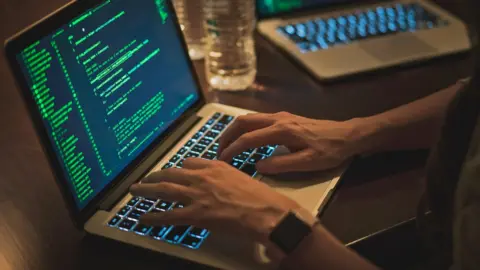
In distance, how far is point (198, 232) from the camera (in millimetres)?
840

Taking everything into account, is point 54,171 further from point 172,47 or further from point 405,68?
point 405,68

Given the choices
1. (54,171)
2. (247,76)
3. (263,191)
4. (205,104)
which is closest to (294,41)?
(247,76)

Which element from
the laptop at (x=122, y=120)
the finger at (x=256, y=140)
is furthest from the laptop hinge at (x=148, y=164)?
the finger at (x=256, y=140)

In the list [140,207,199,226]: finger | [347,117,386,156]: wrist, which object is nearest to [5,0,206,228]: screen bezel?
[140,207,199,226]: finger

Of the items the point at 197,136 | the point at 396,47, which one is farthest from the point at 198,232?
the point at 396,47

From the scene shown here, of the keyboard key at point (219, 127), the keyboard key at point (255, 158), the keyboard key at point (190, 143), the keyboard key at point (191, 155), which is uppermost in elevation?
the keyboard key at point (190, 143)

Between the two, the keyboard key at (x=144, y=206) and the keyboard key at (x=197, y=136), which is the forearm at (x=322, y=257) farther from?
the keyboard key at (x=197, y=136)

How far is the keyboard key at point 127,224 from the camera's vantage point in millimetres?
847

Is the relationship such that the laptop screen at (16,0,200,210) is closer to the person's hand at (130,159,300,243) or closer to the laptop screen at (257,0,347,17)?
the person's hand at (130,159,300,243)

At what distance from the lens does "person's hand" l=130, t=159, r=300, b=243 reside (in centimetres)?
81

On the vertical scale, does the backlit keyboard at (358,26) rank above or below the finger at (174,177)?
below

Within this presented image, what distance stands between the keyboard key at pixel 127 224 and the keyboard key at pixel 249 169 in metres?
0.19

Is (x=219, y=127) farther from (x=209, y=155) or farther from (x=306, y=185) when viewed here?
(x=306, y=185)

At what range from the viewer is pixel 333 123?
101 cm
